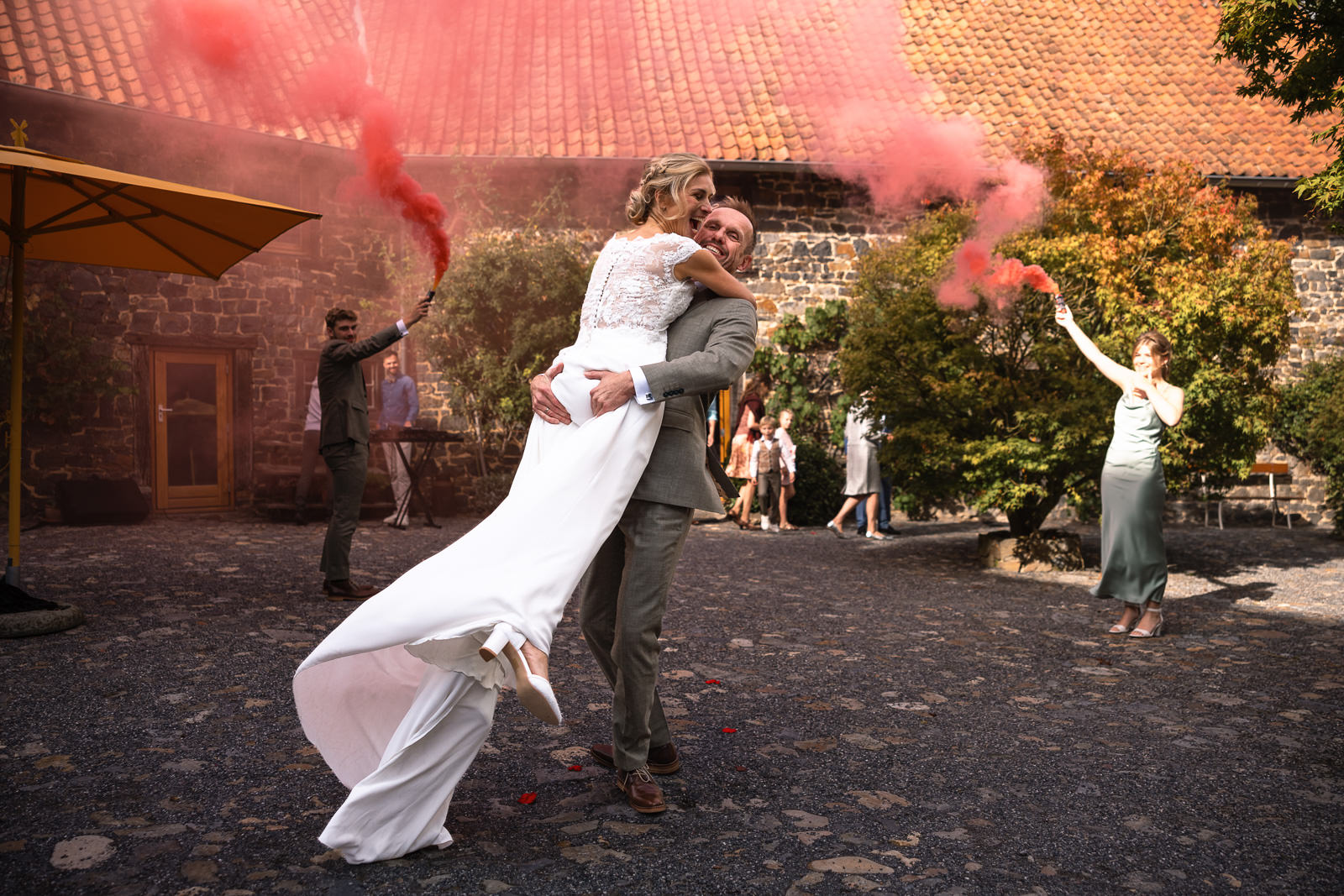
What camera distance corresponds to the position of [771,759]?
363 cm

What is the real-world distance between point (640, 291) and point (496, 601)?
3.56ft

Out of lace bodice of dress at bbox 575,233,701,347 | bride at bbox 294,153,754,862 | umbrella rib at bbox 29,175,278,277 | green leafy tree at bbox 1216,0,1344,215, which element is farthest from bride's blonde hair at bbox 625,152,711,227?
green leafy tree at bbox 1216,0,1344,215

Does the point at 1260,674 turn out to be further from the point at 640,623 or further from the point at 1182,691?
the point at 640,623

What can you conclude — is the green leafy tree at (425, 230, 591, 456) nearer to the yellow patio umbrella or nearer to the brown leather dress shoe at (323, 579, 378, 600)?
the yellow patio umbrella

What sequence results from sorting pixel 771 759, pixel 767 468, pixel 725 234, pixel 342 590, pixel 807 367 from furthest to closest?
pixel 807 367 → pixel 767 468 → pixel 342 590 → pixel 771 759 → pixel 725 234

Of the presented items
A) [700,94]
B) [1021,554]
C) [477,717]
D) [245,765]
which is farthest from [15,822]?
[700,94]

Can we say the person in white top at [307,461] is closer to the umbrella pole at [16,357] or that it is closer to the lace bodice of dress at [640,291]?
the umbrella pole at [16,357]

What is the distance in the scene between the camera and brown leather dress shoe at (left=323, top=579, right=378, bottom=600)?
21.9 ft

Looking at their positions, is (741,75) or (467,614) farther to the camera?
(741,75)

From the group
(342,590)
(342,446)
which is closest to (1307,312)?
(342,446)

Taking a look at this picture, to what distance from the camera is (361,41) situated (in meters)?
14.6

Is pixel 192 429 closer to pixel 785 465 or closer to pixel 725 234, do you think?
pixel 785 465

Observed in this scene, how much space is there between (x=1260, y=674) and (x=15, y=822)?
18.4 ft

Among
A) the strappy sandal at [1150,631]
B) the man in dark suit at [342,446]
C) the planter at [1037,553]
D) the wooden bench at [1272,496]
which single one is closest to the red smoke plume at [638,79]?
the planter at [1037,553]
